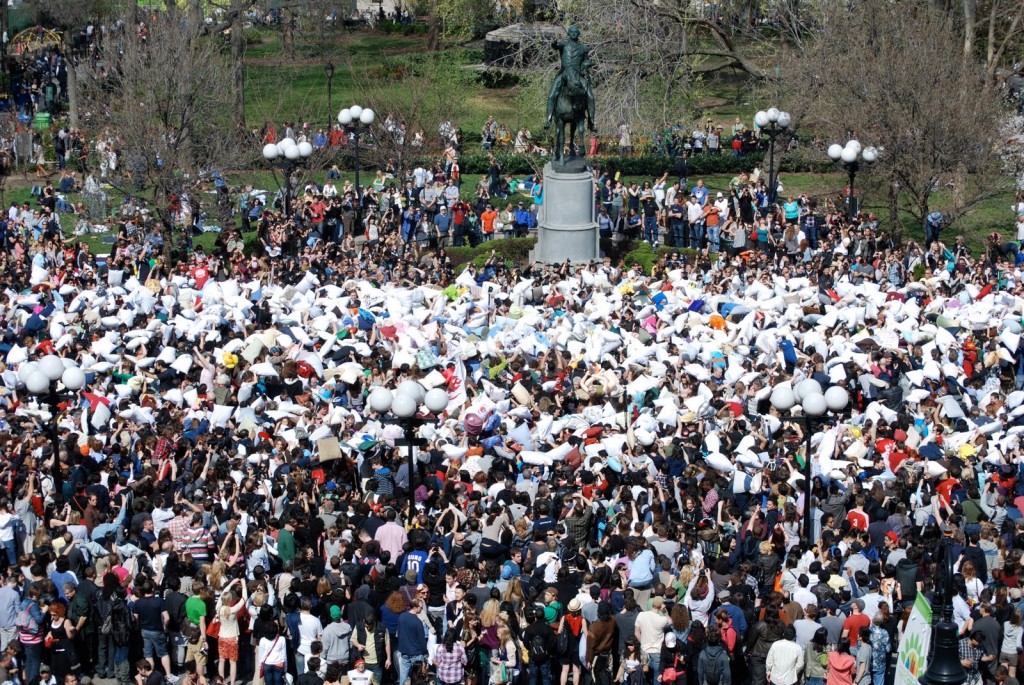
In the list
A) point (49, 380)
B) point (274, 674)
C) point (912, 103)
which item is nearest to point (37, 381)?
point (49, 380)

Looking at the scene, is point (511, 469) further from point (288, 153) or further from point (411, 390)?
point (288, 153)

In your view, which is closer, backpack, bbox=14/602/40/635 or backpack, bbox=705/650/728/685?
backpack, bbox=705/650/728/685

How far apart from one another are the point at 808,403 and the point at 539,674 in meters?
5.26

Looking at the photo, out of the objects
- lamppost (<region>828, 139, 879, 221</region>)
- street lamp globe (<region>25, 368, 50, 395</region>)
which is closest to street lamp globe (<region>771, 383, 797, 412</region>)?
street lamp globe (<region>25, 368, 50, 395</region>)

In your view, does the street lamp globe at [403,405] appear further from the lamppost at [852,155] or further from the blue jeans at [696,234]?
the blue jeans at [696,234]

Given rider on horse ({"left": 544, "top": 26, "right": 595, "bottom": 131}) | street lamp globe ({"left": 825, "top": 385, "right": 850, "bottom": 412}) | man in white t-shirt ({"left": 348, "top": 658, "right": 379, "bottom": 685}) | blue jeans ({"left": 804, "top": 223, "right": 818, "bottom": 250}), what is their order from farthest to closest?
blue jeans ({"left": 804, "top": 223, "right": 818, "bottom": 250})
rider on horse ({"left": 544, "top": 26, "right": 595, "bottom": 131})
street lamp globe ({"left": 825, "top": 385, "right": 850, "bottom": 412})
man in white t-shirt ({"left": 348, "top": 658, "right": 379, "bottom": 685})

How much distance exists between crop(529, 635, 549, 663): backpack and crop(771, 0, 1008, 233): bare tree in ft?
72.0

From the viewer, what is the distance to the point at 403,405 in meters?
18.6

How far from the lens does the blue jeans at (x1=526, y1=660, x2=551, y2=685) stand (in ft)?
51.0

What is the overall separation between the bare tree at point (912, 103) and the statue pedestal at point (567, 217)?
7.21 meters

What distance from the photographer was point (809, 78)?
4131cm

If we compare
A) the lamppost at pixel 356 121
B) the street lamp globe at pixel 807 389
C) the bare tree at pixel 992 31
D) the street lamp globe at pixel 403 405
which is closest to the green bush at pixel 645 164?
the bare tree at pixel 992 31

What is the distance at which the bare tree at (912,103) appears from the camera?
116 ft

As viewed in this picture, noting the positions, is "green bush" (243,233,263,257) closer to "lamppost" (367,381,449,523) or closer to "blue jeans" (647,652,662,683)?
"lamppost" (367,381,449,523)
